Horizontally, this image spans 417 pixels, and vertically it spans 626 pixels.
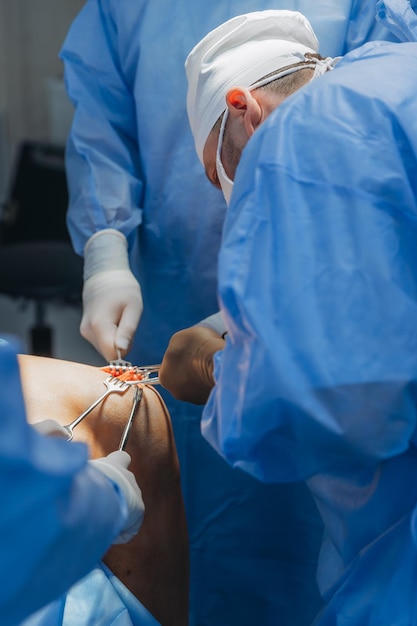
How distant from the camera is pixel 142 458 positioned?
125cm

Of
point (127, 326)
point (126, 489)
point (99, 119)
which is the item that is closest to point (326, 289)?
point (126, 489)

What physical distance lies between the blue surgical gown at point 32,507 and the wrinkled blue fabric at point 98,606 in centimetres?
31

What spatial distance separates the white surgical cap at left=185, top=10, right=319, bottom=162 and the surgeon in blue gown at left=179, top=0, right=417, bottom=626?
34cm

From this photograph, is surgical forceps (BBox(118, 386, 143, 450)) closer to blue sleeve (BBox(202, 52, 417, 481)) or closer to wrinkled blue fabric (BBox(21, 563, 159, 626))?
wrinkled blue fabric (BBox(21, 563, 159, 626))

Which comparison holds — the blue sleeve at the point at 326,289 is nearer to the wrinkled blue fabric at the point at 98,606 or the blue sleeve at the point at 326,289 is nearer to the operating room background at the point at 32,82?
the wrinkled blue fabric at the point at 98,606

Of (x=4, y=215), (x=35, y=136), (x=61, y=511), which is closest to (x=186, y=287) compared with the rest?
(x=61, y=511)

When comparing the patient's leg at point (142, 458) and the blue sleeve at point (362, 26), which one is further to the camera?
the blue sleeve at point (362, 26)

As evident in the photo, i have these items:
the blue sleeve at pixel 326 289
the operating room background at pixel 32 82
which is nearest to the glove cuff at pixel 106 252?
the blue sleeve at pixel 326 289

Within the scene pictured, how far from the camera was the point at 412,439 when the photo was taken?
86 centimetres

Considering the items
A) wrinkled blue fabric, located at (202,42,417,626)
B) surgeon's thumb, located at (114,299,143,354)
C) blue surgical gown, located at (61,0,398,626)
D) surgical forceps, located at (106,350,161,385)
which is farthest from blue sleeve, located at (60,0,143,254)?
wrinkled blue fabric, located at (202,42,417,626)

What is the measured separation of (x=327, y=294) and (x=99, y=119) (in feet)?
3.31

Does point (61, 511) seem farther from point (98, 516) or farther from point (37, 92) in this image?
point (37, 92)

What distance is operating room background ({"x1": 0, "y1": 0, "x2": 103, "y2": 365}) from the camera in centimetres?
361

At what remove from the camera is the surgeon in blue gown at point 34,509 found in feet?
2.16
